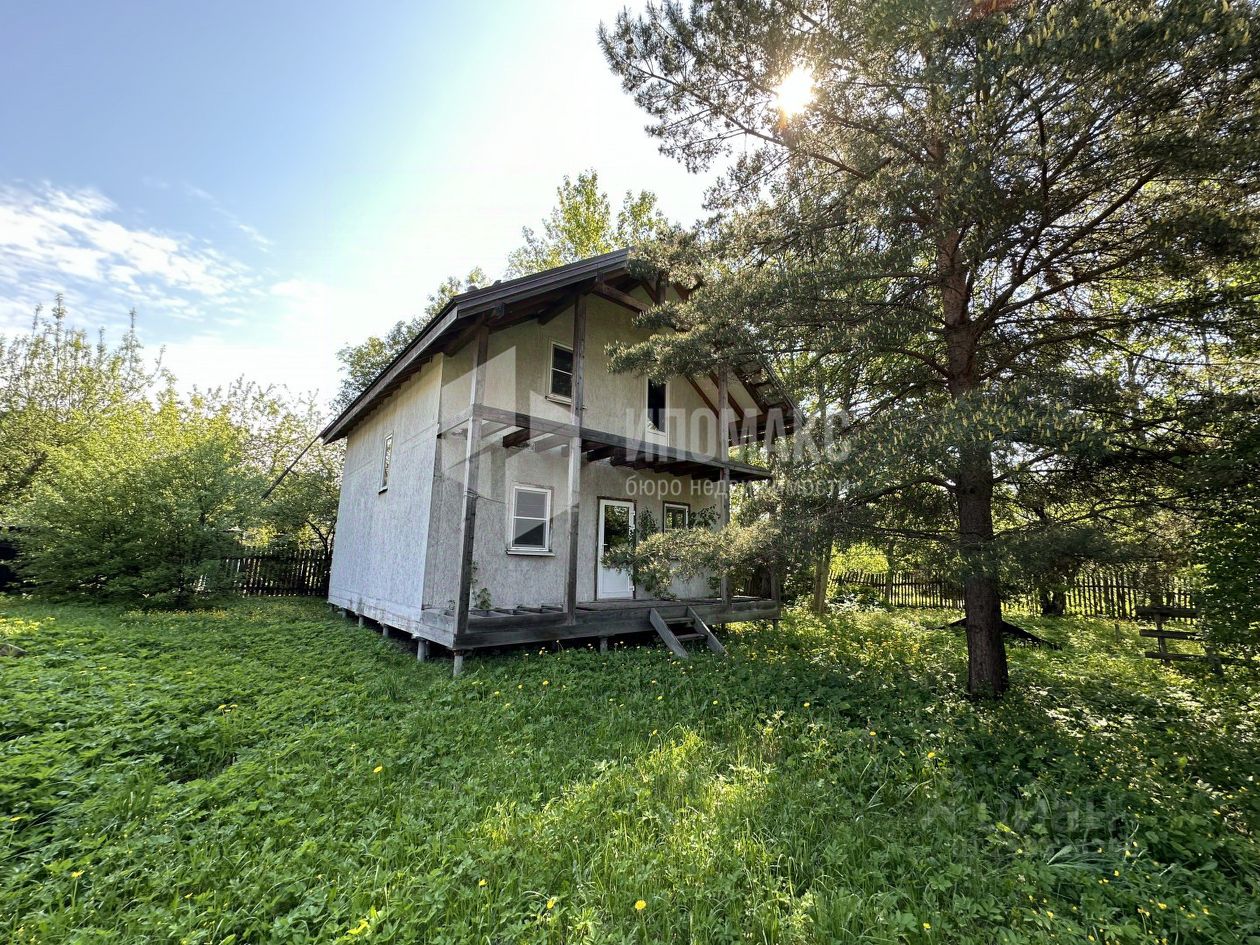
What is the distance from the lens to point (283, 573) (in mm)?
16000

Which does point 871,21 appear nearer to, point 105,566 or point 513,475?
point 513,475

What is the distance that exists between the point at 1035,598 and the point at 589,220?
1762 centimetres

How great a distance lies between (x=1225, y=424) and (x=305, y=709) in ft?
28.4

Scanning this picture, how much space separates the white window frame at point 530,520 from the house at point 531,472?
Answer: 25mm

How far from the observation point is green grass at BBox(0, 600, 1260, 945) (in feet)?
7.89

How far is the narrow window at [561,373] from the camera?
30.3 feet

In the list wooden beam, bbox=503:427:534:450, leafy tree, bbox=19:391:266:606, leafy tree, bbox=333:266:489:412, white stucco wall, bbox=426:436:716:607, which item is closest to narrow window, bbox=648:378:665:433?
white stucco wall, bbox=426:436:716:607

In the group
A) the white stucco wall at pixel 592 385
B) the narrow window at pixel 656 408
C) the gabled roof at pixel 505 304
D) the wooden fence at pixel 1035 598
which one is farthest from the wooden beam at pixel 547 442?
the wooden fence at pixel 1035 598

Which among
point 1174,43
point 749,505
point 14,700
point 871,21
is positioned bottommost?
point 14,700

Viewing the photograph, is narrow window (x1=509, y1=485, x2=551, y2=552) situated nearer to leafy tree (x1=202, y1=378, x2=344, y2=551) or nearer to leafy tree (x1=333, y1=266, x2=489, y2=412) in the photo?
leafy tree (x1=202, y1=378, x2=344, y2=551)

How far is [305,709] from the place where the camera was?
16.4 feet

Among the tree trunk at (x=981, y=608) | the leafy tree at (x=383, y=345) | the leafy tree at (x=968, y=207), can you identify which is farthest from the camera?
the leafy tree at (x=383, y=345)

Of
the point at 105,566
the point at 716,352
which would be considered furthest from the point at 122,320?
the point at 716,352

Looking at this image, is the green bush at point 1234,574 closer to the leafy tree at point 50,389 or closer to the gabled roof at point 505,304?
the gabled roof at point 505,304
